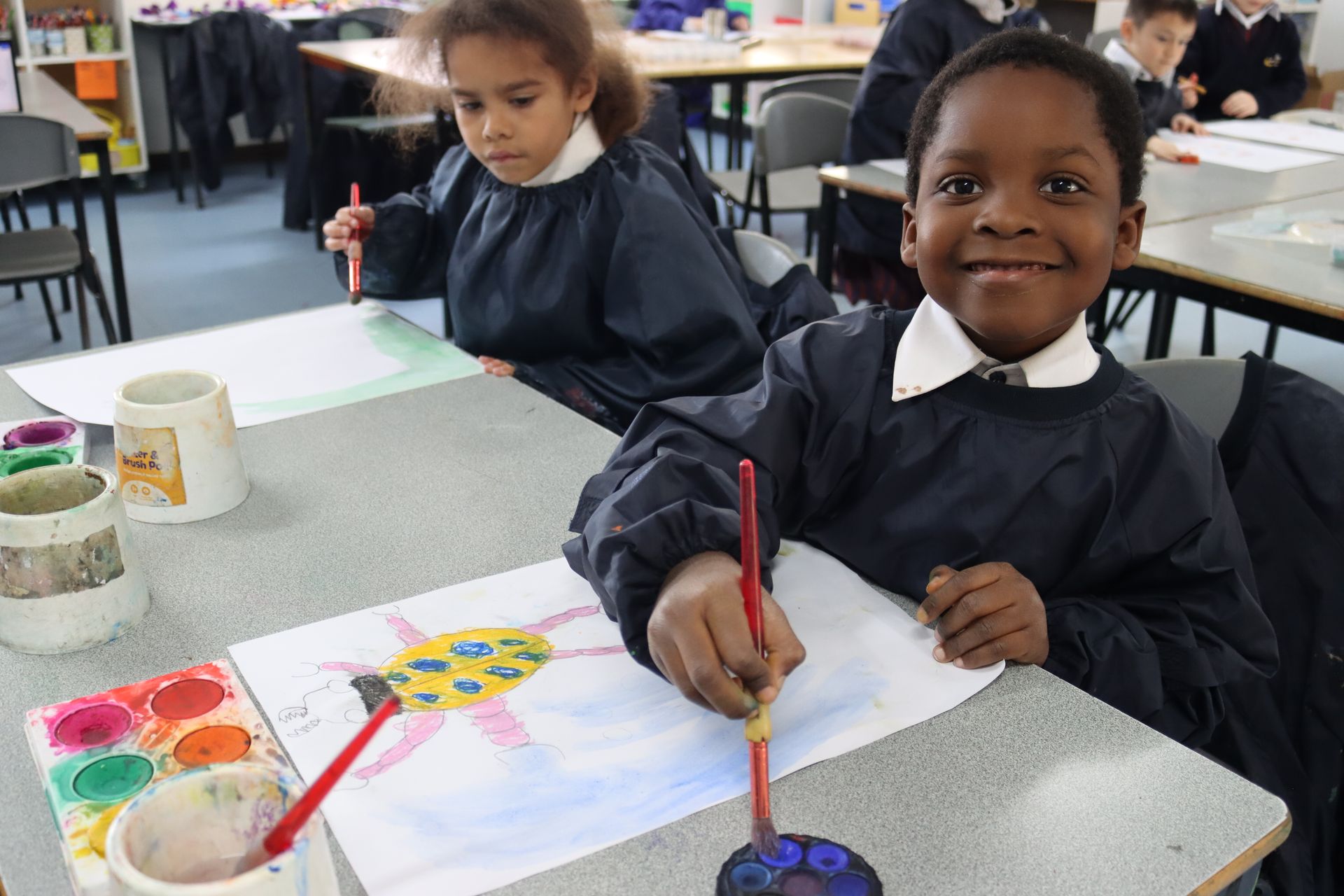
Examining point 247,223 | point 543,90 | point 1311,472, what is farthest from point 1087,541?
point 247,223

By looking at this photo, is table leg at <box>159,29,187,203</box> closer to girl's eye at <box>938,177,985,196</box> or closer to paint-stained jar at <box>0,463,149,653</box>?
paint-stained jar at <box>0,463,149,653</box>

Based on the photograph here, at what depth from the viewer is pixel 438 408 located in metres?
1.27

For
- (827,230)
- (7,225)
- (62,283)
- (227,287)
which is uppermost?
(827,230)

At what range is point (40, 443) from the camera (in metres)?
1.12

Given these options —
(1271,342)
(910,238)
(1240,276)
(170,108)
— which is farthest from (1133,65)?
(170,108)

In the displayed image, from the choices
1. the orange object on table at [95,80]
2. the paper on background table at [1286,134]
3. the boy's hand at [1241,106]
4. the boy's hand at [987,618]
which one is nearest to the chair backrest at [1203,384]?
the boy's hand at [987,618]

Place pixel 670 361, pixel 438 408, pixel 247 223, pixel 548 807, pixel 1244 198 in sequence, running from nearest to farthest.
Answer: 1. pixel 548 807
2. pixel 438 408
3. pixel 670 361
4. pixel 1244 198
5. pixel 247 223

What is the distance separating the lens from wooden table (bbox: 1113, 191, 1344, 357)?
1.68 metres

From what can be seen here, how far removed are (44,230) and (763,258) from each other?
7.90ft

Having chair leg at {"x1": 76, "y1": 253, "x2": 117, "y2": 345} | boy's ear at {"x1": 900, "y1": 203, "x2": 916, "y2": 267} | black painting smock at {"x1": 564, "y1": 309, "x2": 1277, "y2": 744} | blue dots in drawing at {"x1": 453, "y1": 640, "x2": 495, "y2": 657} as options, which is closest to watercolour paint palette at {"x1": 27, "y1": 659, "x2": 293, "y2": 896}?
blue dots in drawing at {"x1": 453, "y1": 640, "x2": 495, "y2": 657}

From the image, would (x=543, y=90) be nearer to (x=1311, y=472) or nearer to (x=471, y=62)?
(x=471, y=62)

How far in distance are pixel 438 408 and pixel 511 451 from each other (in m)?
0.15

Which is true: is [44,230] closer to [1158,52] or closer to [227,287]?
[227,287]

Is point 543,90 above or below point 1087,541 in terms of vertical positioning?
above
